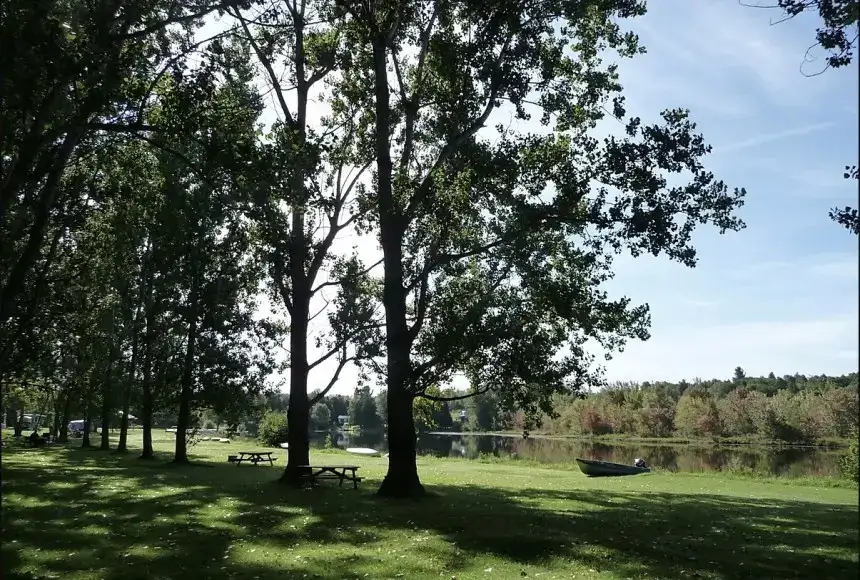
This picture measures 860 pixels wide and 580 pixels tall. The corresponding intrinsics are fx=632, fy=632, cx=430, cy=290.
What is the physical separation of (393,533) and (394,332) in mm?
6317

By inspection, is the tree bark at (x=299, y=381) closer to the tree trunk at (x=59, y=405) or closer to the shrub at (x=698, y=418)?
the tree trunk at (x=59, y=405)

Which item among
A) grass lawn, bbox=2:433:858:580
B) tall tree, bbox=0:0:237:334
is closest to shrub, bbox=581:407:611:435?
grass lawn, bbox=2:433:858:580

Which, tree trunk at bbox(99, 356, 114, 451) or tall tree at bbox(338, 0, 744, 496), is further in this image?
tree trunk at bbox(99, 356, 114, 451)

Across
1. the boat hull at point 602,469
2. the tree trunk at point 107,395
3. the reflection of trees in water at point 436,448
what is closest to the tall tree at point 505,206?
the boat hull at point 602,469

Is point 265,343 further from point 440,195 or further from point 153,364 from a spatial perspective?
point 440,195

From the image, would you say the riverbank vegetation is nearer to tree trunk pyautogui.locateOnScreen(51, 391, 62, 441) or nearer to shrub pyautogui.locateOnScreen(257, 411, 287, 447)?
shrub pyautogui.locateOnScreen(257, 411, 287, 447)

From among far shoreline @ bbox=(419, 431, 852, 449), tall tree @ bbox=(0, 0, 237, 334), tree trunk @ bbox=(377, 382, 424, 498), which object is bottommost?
far shoreline @ bbox=(419, 431, 852, 449)

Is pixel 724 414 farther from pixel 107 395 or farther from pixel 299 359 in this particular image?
pixel 299 359

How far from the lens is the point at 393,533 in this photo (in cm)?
1097

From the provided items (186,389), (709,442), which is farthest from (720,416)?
(186,389)

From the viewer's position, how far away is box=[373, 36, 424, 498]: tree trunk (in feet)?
52.3

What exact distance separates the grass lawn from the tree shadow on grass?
0.03 m

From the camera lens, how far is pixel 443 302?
16906mm

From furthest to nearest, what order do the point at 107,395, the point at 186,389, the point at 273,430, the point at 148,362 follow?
the point at 273,430 < the point at 107,395 < the point at 148,362 < the point at 186,389
